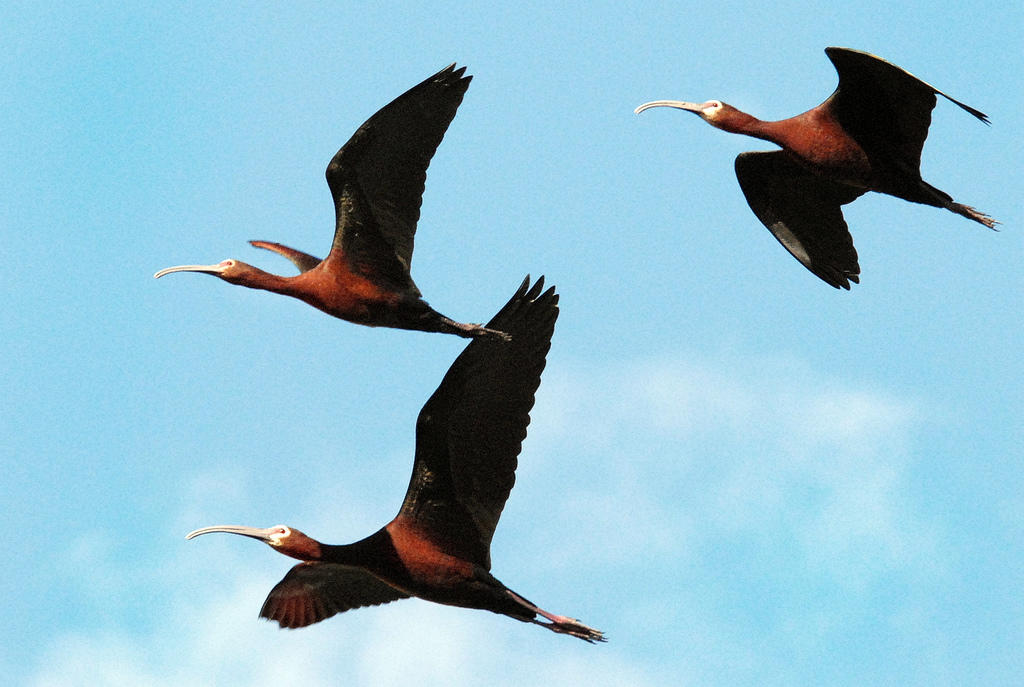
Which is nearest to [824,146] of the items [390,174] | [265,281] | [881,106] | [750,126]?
[881,106]

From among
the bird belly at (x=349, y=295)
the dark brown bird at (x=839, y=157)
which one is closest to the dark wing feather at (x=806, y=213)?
the dark brown bird at (x=839, y=157)

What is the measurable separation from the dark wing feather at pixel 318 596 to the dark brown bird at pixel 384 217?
2.52m

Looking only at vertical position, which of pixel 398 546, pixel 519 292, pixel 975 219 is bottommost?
pixel 398 546

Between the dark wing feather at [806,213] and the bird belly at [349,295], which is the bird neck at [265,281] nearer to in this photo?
the bird belly at [349,295]

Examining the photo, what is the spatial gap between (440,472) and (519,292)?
5.81 ft

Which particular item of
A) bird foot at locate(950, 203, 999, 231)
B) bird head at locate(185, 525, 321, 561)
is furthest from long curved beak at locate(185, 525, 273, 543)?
bird foot at locate(950, 203, 999, 231)

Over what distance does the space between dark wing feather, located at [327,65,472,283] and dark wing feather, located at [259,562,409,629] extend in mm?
2973

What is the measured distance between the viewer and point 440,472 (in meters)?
15.5

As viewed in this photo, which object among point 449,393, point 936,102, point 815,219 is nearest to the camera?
point 449,393

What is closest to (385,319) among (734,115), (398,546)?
(398,546)

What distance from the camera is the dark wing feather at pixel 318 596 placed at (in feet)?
53.8

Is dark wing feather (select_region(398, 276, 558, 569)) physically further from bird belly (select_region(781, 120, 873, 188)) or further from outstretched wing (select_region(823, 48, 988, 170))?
outstretched wing (select_region(823, 48, 988, 170))

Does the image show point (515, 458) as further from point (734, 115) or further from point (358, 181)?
point (734, 115)

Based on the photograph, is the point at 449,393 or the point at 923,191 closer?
the point at 449,393
